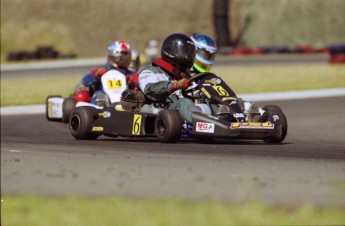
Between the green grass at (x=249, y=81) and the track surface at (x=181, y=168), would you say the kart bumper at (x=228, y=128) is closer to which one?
the track surface at (x=181, y=168)

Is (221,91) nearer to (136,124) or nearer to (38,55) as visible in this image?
(136,124)

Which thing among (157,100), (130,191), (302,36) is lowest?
(130,191)

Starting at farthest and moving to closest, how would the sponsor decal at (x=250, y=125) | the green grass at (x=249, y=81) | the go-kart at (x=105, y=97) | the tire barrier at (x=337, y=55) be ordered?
the tire barrier at (x=337, y=55)
the green grass at (x=249, y=81)
the go-kart at (x=105, y=97)
the sponsor decal at (x=250, y=125)

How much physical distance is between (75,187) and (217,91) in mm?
3352

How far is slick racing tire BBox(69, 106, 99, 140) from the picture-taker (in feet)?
31.2

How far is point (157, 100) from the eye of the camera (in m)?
9.19

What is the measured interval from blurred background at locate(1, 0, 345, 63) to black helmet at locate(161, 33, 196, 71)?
2474 cm

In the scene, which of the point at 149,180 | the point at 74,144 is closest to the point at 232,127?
the point at 74,144

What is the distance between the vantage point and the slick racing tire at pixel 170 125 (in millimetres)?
8469

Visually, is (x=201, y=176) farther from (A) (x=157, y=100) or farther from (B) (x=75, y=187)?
(A) (x=157, y=100)

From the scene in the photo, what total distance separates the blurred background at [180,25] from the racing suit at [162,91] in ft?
81.2

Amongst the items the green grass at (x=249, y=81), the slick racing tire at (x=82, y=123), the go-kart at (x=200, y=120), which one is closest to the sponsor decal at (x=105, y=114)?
the go-kart at (x=200, y=120)

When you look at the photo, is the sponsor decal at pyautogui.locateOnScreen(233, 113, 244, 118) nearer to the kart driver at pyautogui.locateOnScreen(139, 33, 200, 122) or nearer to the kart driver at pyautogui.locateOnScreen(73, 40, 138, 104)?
the kart driver at pyautogui.locateOnScreen(139, 33, 200, 122)

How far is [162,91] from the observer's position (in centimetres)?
885
